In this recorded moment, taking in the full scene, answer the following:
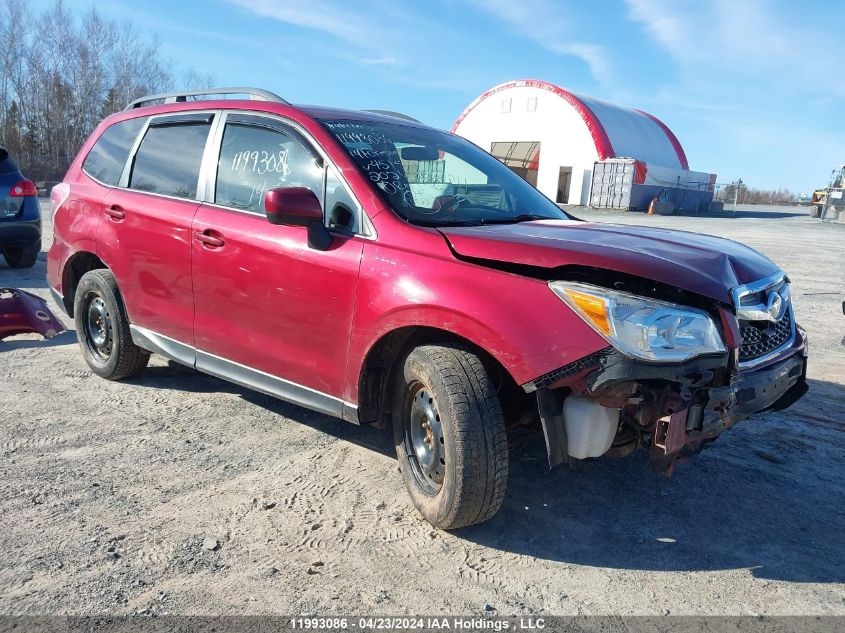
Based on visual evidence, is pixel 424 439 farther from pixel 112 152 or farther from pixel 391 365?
pixel 112 152

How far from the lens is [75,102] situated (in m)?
45.6

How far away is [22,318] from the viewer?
5953mm

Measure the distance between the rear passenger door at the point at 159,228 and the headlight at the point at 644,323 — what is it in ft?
8.15

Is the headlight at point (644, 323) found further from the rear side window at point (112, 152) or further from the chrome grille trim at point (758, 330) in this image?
the rear side window at point (112, 152)

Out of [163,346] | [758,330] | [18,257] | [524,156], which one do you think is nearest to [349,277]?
[163,346]

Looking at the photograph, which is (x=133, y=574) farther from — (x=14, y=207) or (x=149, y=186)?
(x=14, y=207)

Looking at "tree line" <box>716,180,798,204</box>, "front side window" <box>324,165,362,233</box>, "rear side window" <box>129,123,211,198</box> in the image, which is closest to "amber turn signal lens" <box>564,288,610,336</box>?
"front side window" <box>324,165,362,233</box>

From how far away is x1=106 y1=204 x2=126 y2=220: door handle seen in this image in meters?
4.58

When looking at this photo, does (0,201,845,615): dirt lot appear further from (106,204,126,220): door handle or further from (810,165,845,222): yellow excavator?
(810,165,845,222): yellow excavator

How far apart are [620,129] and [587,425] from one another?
1630 inches

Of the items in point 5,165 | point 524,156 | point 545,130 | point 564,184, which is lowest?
point 5,165

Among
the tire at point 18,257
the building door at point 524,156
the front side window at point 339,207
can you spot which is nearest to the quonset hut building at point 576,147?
the building door at point 524,156

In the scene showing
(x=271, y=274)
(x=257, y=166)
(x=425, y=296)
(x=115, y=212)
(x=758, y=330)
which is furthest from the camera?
(x=115, y=212)

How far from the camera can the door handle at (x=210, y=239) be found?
3.85m
